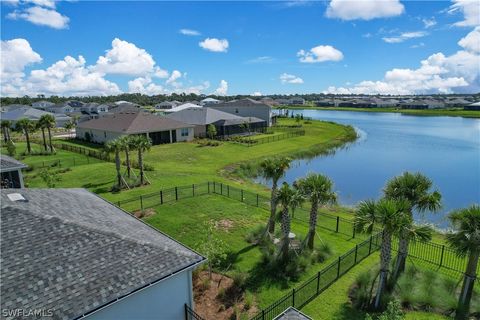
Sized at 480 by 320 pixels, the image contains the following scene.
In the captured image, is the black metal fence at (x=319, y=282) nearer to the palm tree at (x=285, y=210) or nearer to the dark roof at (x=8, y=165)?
the palm tree at (x=285, y=210)

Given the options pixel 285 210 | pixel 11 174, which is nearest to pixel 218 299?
pixel 285 210

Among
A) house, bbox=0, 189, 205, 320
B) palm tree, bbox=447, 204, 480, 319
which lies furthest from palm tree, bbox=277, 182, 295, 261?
palm tree, bbox=447, 204, 480, 319

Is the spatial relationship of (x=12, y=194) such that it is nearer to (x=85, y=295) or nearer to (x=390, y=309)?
(x=85, y=295)

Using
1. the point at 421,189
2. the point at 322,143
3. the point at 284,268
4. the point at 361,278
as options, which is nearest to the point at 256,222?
the point at 284,268

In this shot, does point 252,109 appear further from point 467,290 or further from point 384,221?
point 467,290

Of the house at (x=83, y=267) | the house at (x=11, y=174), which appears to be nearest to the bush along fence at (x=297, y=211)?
the house at (x=11, y=174)

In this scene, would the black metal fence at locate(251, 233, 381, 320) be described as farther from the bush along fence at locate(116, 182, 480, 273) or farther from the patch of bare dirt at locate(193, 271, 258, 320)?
the bush along fence at locate(116, 182, 480, 273)

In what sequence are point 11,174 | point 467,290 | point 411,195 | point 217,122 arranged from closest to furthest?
point 467,290 < point 411,195 < point 11,174 < point 217,122
